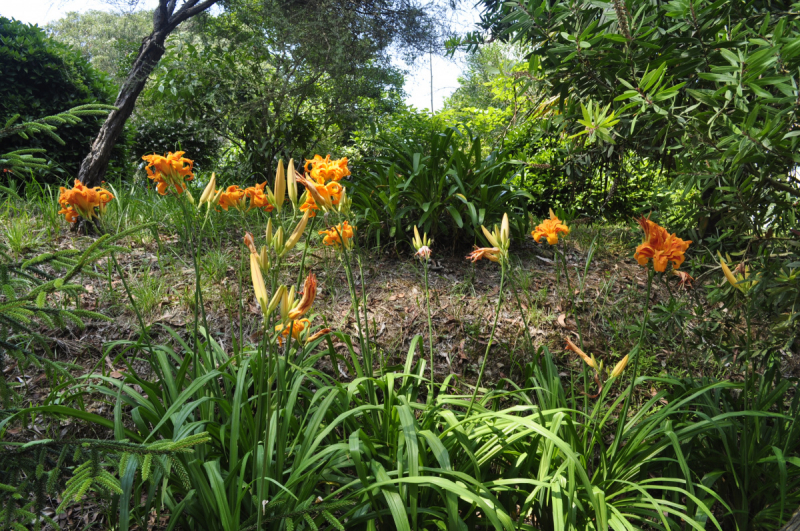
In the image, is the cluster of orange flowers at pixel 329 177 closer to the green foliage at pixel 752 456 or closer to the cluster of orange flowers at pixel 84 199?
the cluster of orange flowers at pixel 84 199

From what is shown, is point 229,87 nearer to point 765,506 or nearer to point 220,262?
point 220,262

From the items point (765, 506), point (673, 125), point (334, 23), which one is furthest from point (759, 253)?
point (334, 23)

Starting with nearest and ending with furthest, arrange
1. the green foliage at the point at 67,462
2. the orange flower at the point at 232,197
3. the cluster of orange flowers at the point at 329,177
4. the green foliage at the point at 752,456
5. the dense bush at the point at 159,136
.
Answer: the green foliage at the point at 67,462 → the cluster of orange flowers at the point at 329,177 → the green foliage at the point at 752,456 → the orange flower at the point at 232,197 → the dense bush at the point at 159,136

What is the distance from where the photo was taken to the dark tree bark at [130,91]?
384 centimetres

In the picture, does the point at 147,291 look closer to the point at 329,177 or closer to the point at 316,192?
the point at 329,177

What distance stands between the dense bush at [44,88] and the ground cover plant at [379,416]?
2828 mm

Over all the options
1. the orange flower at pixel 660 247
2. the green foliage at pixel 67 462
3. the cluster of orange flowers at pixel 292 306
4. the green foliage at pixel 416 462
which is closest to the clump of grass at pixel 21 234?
the green foliage at pixel 416 462

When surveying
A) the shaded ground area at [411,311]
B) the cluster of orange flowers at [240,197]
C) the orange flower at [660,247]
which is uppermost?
the cluster of orange flowers at [240,197]

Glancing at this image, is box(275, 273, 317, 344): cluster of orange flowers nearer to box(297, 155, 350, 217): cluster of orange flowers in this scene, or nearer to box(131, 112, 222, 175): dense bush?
box(297, 155, 350, 217): cluster of orange flowers

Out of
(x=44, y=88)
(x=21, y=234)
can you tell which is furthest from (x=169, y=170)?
(x=44, y=88)

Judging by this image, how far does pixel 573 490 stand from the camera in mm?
1458

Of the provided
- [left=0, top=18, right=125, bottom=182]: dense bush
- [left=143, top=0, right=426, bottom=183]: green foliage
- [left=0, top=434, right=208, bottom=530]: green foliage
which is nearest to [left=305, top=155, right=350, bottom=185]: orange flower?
[left=0, top=434, right=208, bottom=530]: green foliage

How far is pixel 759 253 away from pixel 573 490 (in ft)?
4.22

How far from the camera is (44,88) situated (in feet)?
16.2
